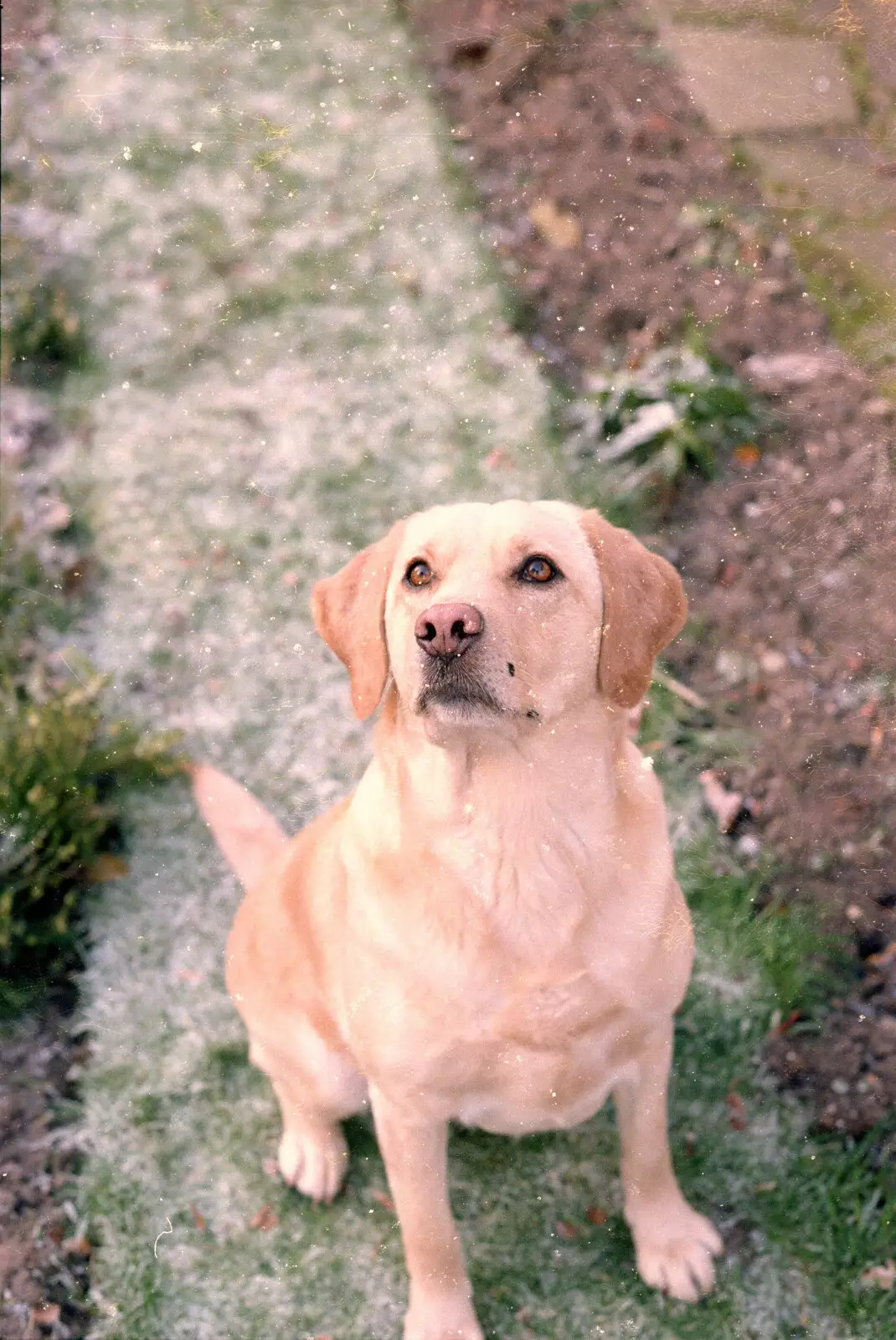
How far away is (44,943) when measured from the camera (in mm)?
3730

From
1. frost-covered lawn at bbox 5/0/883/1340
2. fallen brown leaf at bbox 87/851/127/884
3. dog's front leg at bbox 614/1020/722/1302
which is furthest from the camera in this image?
fallen brown leaf at bbox 87/851/127/884

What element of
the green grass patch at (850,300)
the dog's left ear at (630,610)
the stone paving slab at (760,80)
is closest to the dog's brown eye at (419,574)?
the dog's left ear at (630,610)

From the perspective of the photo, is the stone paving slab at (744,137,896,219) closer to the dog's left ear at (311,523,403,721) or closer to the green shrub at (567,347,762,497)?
the green shrub at (567,347,762,497)

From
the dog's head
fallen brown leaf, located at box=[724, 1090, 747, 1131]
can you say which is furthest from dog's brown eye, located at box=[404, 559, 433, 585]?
fallen brown leaf, located at box=[724, 1090, 747, 1131]

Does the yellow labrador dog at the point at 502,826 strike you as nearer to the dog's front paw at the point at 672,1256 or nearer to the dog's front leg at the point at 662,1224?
the dog's front leg at the point at 662,1224

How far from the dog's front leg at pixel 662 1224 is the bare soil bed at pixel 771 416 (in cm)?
49

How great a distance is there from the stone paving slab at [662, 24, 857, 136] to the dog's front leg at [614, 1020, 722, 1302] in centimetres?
A: 340

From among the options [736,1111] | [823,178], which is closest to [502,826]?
[736,1111]

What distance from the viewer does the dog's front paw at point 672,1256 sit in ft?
10.0

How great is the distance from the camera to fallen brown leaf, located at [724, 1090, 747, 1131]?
3.32m

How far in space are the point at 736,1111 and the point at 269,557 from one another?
262cm

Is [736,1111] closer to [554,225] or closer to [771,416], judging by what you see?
[771,416]

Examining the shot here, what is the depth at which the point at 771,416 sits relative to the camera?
4312 mm

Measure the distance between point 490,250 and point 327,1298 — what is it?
410 cm
